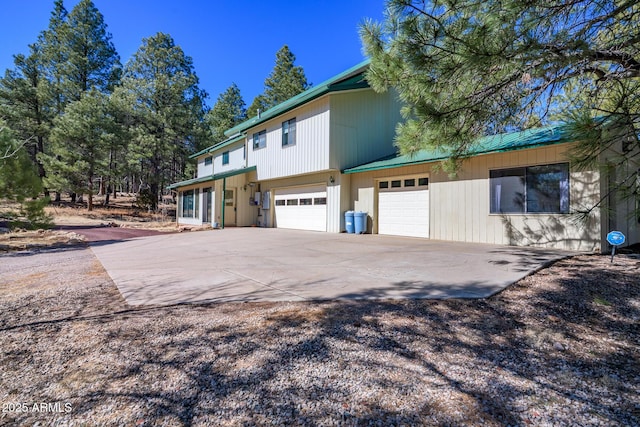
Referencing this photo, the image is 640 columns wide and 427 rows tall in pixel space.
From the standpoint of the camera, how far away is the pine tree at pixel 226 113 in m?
30.1

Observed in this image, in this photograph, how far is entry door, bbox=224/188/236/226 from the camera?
53.6ft

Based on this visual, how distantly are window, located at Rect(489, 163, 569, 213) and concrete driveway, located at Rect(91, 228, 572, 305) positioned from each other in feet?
4.29

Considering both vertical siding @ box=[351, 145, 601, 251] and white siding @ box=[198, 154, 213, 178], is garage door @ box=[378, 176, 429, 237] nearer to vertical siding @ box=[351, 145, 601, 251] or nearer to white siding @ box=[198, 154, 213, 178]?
vertical siding @ box=[351, 145, 601, 251]

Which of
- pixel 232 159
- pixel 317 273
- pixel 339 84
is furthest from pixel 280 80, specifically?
pixel 317 273

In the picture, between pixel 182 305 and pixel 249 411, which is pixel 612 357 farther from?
pixel 182 305

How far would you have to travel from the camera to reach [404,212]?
10.9m

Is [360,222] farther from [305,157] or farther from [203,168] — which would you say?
[203,168]

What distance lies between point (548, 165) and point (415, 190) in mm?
3871

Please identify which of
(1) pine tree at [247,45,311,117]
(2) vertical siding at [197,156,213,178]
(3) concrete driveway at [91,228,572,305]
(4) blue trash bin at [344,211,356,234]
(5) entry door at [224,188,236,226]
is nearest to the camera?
(3) concrete driveway at [91,228,572,305]

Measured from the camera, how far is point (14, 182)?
28.1ft

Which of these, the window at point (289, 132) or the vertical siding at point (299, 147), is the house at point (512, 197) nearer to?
the vertical siding at point (299, 147)

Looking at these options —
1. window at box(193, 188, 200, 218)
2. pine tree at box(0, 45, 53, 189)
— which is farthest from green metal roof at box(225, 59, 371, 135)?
pine tree at box(0, 45, 53, 189)

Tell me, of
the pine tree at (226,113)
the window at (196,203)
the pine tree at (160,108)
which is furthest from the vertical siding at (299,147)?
the pine tree at (226,113)

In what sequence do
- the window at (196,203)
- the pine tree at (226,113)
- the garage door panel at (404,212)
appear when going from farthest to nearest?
the pine tree at (226,113), the window at (196,203), the garage door panel at (404,212)
